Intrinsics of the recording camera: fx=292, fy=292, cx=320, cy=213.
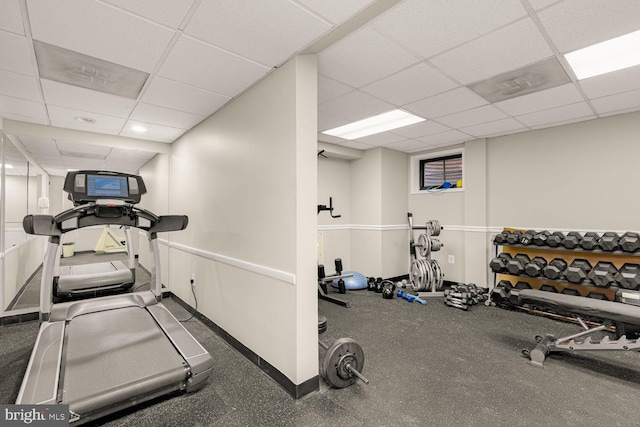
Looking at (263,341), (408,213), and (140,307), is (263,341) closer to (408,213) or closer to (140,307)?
(140,307)

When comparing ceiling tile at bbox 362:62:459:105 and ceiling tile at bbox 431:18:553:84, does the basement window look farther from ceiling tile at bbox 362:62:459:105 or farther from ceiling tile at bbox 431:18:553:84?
ceiling tile at bbox 431:18:553:84

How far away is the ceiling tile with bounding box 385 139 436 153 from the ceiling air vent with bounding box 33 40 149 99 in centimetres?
375

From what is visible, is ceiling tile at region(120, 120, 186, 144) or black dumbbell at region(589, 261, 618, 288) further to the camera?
ceiling tile at region(120, 120, 186, 144)

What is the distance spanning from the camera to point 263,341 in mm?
2443

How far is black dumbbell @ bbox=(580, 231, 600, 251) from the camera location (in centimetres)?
338

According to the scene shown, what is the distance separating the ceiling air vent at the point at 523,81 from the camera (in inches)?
94.3

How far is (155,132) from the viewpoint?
4.00 m

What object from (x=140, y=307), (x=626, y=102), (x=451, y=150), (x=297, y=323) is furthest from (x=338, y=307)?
(x=626, y=102)

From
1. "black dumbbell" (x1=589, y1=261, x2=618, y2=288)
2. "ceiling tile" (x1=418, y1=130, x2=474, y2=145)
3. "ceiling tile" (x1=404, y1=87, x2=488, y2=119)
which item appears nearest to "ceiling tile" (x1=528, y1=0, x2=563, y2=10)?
"ceiling tile" (x1=404, y1=87, x2=488, y2=119)

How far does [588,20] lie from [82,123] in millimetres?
4912

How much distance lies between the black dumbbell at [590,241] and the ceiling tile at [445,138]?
1987 millimetres

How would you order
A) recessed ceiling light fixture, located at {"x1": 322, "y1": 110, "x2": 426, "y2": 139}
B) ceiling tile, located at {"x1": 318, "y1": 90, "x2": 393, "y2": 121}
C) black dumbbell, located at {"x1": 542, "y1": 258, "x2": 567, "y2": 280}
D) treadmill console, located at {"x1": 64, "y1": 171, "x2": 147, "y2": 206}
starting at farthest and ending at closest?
1. recessed ceiling light fixture, located at {"x1": 322, "y1": 110, "x2": 426, "y2": 139}
2. black dumbbell, located at {"x1": 542, "y1": 258, "x2": 567, "y2": 280}
3. ceiling tile, located at {"x1": 318, "y1": 90, "x2": 393, "y2": 121}
4. treadmill console, located at {"x1": 64, "y1": 171, "x2": 147, "y2": 206}

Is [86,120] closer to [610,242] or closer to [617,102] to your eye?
[617,102]

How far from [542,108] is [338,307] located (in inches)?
135
